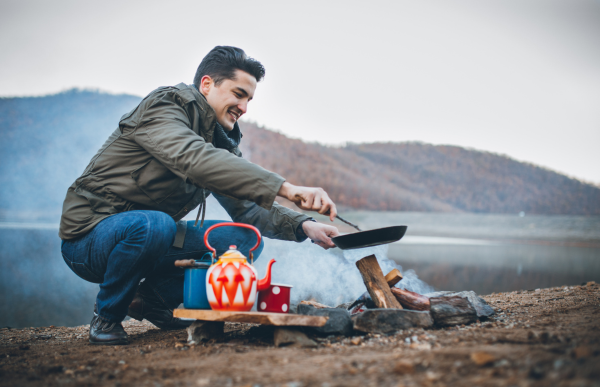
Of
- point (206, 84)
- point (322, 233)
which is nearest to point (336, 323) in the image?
point (322, 233)

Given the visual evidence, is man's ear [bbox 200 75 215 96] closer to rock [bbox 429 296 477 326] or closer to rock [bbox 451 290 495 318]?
rock [bbox 429 296 477 326]

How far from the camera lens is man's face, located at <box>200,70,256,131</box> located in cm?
208

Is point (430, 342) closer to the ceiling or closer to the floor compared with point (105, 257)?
closer to the floor

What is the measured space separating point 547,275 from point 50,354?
7573 mm

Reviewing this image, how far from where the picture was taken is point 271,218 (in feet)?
7.66

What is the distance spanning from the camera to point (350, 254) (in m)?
4.44

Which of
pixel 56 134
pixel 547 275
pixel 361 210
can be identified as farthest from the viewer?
pixel 56 134

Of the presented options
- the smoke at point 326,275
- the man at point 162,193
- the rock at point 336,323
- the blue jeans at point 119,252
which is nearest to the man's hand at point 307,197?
the man at point 162,193

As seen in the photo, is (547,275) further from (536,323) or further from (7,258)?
(7,258)

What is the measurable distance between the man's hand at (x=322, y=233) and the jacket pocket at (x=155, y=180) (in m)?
0.80

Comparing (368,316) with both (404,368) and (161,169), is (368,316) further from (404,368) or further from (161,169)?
(161,169)

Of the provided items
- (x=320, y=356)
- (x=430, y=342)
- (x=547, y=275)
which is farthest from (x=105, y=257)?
(x=547, y=275)

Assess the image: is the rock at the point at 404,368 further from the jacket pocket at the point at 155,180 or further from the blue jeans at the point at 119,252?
the jacket pocket at the point at 155,180

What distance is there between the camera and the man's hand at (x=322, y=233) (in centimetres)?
208
